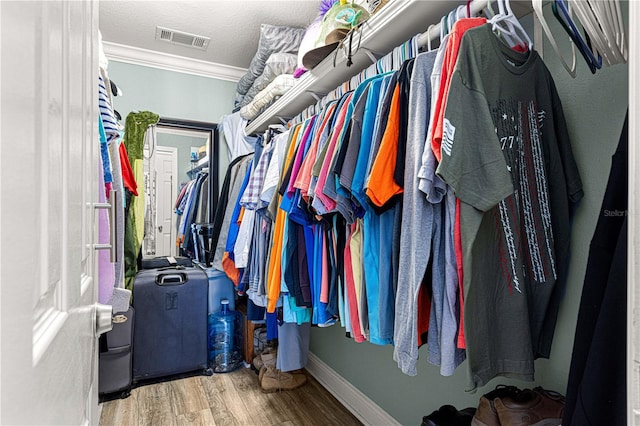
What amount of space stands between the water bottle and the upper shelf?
→ 1.55 m

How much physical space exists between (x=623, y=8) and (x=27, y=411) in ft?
4.62

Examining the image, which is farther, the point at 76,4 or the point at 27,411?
the point at 76,4

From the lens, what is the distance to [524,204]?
0.95 metres

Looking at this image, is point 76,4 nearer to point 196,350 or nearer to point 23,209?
point 23,209

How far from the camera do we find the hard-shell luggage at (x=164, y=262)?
8.77ft

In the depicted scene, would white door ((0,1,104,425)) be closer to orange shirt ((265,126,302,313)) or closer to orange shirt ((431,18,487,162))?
orange shirt ((431,18,487,162))

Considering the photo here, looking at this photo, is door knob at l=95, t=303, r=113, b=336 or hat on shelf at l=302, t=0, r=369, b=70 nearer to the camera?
door knob at l=95, t=303, r=113, b=336

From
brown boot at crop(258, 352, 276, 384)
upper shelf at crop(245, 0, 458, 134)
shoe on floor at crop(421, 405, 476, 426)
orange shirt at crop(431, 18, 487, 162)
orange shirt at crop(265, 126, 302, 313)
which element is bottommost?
brown boot at crop(258, 352, 276, 384)

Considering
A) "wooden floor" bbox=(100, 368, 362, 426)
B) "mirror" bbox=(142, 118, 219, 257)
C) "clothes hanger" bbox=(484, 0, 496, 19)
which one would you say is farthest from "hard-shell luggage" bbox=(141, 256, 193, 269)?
"clothes hanger" bbox=(484, 0, 496, 19)

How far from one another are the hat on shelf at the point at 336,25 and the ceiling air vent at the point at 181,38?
52.5 inches

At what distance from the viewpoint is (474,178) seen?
2.72ft

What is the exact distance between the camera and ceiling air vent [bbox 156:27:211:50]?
252 centimetres

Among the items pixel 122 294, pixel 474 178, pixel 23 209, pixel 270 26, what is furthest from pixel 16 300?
pixel 270 26

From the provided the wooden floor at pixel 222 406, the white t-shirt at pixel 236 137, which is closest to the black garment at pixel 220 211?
the white t-shirt at pixel 236 137
